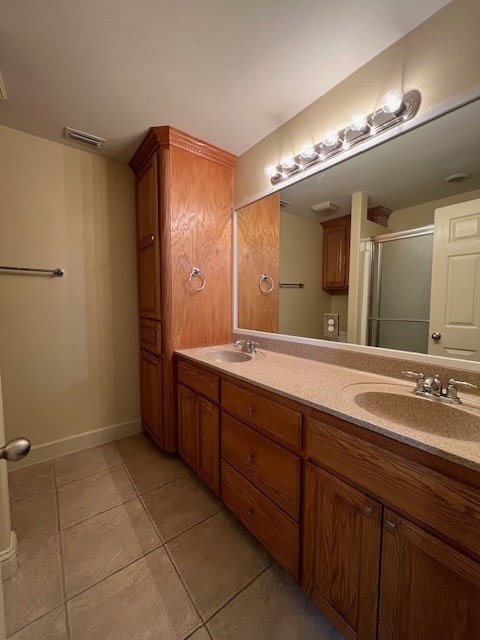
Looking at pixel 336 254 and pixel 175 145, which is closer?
pixel 336 254

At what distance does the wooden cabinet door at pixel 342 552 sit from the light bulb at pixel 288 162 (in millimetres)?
1561

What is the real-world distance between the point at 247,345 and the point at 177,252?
785 millimetres

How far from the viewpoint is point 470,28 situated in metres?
0.88

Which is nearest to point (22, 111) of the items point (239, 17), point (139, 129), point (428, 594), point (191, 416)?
point (139, 129)

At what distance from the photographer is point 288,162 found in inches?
59.2

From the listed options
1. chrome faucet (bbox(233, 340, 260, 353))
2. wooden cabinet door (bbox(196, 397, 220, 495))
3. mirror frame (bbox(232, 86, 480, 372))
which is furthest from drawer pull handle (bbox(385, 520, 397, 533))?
chrome faucet (bbox(233, 340, 260, 353))

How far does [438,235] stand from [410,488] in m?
0.97

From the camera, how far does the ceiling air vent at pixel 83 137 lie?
5.27 feet

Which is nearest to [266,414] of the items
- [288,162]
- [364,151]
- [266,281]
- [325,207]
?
[266,281]

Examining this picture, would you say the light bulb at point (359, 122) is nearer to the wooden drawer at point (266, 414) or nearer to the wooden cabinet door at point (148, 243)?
the wooden cabinet door at point (148, 243)

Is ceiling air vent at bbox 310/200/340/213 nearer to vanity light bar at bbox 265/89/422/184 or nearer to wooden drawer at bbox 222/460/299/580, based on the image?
vanity light bar at bbox 265/89/422/184

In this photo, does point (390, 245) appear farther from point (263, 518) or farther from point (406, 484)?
point (263, 518)

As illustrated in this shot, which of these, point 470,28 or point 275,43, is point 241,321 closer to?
point 275,43

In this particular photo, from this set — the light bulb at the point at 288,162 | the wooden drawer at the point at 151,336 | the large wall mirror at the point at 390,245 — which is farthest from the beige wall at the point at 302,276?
the wooden drawer at the point at 151,336
